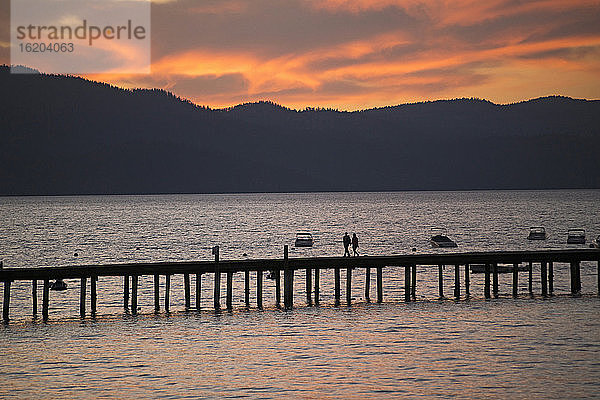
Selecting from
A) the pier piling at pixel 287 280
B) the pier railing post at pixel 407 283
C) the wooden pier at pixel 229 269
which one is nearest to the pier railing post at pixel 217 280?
the wooden pier at pixel 229 269

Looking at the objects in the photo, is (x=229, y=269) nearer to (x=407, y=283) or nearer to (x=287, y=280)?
(x=287, y=280)

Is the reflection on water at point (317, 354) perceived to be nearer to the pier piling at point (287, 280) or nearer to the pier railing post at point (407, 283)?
the pier piling at point (287, 280)

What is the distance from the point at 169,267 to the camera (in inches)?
1845

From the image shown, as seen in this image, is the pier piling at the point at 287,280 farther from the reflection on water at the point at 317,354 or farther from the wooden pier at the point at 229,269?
the reflection on water at the point at 317,354

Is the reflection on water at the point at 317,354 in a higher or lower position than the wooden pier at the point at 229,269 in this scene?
lower

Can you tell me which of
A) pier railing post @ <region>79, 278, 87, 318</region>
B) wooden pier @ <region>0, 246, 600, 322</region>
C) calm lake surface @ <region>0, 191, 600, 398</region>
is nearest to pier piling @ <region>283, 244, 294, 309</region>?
wooden pier @ <region>0, 246, 600, 322</region>

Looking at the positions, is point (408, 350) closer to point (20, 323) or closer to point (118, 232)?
point (20, 323)

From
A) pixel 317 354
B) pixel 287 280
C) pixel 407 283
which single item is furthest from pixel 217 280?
pixel 407 283

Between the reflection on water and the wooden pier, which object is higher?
the wooden pier

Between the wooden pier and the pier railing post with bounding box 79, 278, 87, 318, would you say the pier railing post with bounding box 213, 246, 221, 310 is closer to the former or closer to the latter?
the wooden pier

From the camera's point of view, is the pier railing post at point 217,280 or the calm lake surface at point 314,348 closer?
the calm lake surface at point 314,348

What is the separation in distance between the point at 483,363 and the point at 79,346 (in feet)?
59.7

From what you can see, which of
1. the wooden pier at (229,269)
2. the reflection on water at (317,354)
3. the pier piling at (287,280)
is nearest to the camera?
the reflection on water at (317,354)

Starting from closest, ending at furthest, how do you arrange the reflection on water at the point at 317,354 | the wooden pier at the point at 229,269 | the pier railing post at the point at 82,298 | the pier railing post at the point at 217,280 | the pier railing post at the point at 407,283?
the reflection on water at the point at 317,354 < the wooden pier at the point at 229,269 < the pier railing post at the point at 82,298 < the pier railing post at the point at 217,280 < the pier railing post at the point at 407,283
